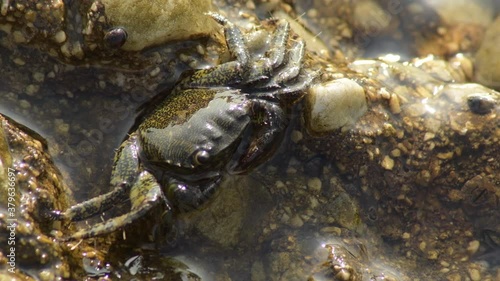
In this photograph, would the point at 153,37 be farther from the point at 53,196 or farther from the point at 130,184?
the point at 53,196

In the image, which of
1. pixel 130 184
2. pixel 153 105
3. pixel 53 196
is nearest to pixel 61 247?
pixel 53 196

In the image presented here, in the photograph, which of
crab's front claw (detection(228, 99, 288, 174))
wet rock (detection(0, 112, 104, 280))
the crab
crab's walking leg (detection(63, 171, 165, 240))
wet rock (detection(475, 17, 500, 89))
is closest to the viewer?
wet rock (detection(0, 112, 104, 280))

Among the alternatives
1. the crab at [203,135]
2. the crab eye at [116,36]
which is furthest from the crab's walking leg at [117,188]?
the crab eye at [116,36]

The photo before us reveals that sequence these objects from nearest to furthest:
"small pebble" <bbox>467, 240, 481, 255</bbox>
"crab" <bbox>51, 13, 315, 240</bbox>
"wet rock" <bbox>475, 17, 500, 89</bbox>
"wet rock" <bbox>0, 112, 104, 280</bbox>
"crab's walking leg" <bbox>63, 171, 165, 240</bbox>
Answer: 1. "wet rock" <bbox>0, 112, 104, 280</bbox>
2. "crab's walking leg" <bbox>63, 171, 165, 240</bbox>
3. "crab" <bbox>51, 13, 315, 240</bbox>
4. "small pebble" <bbox>467, 240, 481, 255</bbox>
5. "wet rock" <bbox>475, 17, 500, 89</bbox>

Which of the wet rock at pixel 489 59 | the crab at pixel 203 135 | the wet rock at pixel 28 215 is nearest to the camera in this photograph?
the wet rock at pixel 28 215

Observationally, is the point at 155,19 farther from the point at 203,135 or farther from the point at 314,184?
the point at 314,184

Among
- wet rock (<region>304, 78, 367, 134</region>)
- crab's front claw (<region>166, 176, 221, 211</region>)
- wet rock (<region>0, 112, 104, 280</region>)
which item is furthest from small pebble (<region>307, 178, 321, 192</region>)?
Result: wet rock (<region>0, 112, 104, 280</region>)

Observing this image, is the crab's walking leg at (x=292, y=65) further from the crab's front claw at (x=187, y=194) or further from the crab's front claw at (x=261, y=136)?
the crab's front claw at (x=187, y=194)

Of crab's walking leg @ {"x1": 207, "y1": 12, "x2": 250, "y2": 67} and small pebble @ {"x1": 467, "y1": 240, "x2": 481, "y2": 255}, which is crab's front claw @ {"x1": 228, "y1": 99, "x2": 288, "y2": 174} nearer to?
crab's walking leg @ {"x1": 207, "y1": 12, "x2": 250, "y2": 67}
